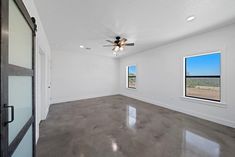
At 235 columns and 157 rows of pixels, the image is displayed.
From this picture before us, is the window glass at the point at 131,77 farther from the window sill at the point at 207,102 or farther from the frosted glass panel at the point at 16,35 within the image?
the frosted glass panel at the point at 16,35

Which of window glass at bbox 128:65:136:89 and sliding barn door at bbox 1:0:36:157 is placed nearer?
sliding barn door at bbox 1:0:36:157

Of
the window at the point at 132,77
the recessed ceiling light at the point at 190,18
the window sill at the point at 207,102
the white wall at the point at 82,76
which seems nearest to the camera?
the recessed ceiling light at the point at 190,18

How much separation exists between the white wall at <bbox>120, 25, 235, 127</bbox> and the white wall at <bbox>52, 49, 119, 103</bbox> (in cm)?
163

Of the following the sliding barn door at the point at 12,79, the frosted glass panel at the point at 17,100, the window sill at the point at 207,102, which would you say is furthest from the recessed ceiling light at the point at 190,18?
the frosted glass panel at the point at 17,100

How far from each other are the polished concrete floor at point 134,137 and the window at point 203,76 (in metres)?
0.93

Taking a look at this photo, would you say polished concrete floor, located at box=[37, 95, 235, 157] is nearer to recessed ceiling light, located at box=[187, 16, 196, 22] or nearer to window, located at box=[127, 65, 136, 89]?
recessed ceiling light, located at box=[187, 16, 196, 22]

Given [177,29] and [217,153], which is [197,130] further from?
[177,29]

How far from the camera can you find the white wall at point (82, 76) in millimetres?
5050

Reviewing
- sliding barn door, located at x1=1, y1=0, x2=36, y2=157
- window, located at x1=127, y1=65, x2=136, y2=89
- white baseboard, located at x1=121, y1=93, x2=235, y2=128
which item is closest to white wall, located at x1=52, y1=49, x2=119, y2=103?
window, located at x1=127, y1=65, x2=136, y2=89

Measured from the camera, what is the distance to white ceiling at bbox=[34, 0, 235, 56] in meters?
1.90

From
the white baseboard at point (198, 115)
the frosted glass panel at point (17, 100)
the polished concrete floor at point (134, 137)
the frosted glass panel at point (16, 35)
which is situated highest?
the frosted glass panel at point (16, 35)

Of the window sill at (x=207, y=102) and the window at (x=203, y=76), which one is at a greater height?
the window at (x=203, y=76)

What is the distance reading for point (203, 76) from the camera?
339 centimetres

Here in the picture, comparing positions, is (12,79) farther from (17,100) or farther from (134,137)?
(134,137)
